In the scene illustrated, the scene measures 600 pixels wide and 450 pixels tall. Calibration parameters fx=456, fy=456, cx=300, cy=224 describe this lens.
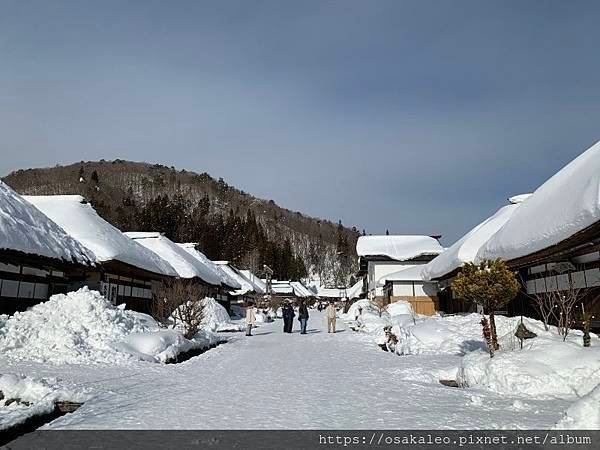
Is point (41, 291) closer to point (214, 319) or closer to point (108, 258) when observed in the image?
point (108, 258)

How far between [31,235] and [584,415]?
1448 cm

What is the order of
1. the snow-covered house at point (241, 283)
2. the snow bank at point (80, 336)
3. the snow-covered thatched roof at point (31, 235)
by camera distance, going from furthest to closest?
the snow-covered house at point (241, 283), the snow-covered thatched roof at point (31, 235), the snow bank at point (80, 336)

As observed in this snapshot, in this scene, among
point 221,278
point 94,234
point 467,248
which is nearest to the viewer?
point 94,234

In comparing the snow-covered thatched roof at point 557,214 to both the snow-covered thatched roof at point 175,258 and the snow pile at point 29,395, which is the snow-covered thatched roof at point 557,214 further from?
the snow-covered thatched roof at point 175,258

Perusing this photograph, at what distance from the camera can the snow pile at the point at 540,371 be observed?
6.63 metres

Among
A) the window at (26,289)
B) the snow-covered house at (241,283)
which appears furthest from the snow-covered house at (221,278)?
the window at (26,289)

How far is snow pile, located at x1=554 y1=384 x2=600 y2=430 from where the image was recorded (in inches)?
167

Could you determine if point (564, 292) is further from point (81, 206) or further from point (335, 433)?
point (81, 206)

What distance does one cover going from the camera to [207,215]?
354 feet

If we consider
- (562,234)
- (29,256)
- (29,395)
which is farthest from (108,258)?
(562,234)

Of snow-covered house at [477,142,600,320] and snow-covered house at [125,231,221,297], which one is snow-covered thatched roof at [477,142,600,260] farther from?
snow-covered house at [125,231,221,297]

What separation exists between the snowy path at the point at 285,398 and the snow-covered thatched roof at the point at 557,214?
3973mm

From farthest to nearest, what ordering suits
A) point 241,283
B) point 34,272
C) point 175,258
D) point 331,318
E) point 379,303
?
1. point 241,283
2. point 379,303
3. point 175,258
4. point 331,318
5. point 34,272

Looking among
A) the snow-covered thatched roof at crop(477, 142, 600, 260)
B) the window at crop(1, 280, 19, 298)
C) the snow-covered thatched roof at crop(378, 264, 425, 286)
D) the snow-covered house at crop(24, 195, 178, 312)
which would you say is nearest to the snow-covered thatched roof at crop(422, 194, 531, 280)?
the snow-covered thatched roof at crop(477, 142, 600, 260)
